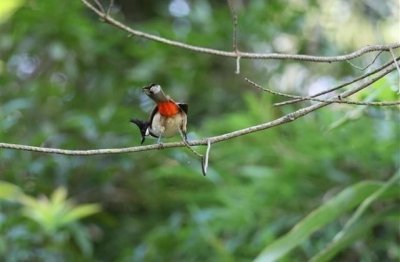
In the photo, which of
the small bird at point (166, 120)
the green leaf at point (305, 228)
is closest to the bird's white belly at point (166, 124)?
the small bird at point (166, 120)

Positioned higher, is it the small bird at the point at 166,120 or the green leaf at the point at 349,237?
→ the green leaf at the point at 349,237

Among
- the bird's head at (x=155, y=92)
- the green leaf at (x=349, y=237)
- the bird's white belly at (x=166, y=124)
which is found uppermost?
the green leaf at (x=349, y=237)

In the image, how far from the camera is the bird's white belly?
98cm

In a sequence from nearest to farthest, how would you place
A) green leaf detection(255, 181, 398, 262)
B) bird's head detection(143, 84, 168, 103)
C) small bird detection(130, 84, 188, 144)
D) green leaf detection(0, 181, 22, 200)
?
bird's head detection(143, 84, 168, 103), small bird detection(130, 84, 188, 144), green leaf detection(255, 181, 398, 262), green leaf detection(0, 181, 22, 200)

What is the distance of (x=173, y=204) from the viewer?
261 cm

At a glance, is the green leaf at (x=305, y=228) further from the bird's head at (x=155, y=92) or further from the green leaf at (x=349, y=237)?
the bird's head at (x=155, y=92)

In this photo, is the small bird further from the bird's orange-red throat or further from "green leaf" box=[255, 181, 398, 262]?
"green leaf" box=[255, 181, 398, 262]

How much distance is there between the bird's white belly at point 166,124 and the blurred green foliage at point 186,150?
0.65 m

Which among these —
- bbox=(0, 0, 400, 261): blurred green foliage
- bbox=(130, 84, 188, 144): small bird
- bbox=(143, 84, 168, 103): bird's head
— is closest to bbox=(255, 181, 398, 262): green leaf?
bbox=(0, 0, 400, 261): blurred green foliage

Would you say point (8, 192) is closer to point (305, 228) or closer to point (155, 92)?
point (305, 228)

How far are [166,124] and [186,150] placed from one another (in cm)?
121

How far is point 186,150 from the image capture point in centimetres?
219

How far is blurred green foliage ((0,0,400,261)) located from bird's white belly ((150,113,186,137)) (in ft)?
2.13

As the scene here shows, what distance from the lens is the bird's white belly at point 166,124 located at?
98 centimetres
